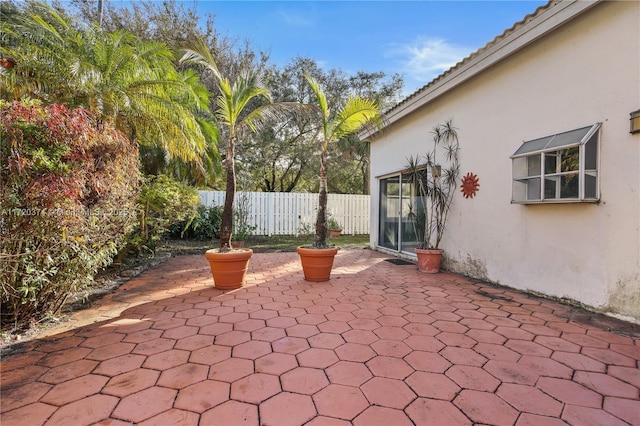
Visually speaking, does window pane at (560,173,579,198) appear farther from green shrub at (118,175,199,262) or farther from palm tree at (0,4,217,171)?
green shrub at (118,175,199,262)

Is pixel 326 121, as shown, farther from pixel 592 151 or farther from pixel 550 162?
pixel 592 151

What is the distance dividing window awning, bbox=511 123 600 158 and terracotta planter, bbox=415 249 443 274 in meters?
2.12

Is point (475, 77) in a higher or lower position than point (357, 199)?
higher

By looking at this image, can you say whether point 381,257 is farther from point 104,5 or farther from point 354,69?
point 104,5

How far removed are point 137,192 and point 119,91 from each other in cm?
163

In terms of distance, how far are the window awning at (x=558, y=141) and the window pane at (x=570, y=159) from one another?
109 mm

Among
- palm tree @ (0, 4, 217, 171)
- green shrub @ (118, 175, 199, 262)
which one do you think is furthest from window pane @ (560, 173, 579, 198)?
green shrub @ (118, 175, 199, 262)

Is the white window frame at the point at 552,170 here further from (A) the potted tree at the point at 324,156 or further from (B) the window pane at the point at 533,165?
(A) the potted tree at the point at 324,156

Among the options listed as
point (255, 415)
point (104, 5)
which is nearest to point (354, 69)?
point (104, 5)

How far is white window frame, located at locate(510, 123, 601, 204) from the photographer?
3.30 m

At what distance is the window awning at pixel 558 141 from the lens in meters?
3.29

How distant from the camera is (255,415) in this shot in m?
1.67

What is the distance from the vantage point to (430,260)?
5445 mm

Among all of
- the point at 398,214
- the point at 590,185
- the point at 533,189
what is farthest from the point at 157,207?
the point at 590,185
